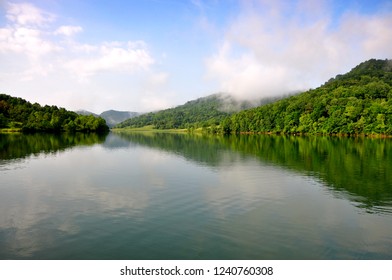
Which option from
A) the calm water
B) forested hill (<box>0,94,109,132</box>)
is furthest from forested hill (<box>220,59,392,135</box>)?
forested hill (<box>0,94,109,132</box>)

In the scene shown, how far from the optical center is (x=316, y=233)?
18.4m

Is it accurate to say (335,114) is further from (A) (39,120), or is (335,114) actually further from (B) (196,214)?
(A) (39,120)

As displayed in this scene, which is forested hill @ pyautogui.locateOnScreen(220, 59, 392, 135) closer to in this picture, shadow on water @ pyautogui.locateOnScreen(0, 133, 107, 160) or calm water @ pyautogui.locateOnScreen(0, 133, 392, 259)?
calm water @ pyautogui.locateOnScreen(0, 133, 392, 259)

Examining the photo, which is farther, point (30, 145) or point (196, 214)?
point (30, 145)

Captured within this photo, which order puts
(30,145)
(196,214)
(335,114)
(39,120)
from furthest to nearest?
(39,120) → (335,114) → (30,145) → (196,214)

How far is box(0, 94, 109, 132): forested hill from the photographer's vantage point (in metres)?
169

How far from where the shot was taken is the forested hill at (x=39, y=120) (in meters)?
169

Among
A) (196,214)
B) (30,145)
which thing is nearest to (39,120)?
(30,145)

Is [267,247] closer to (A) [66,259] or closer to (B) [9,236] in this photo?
(A) [66,259]

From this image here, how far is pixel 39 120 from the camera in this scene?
17762 cm

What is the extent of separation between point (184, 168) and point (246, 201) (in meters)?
18.6
